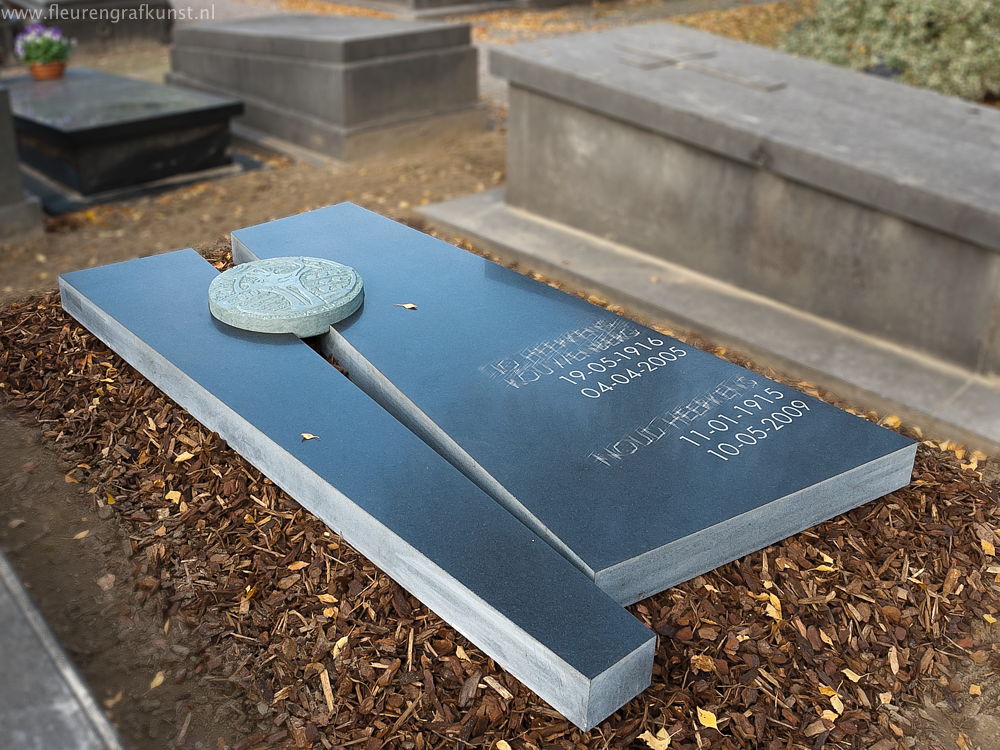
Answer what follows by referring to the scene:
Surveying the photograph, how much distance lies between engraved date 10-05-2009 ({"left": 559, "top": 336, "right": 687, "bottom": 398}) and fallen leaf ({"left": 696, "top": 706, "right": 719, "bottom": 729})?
134 centimetres

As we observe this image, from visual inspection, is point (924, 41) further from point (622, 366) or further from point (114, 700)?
point (114, 700)

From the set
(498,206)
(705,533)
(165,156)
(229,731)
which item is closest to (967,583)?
(705,533)

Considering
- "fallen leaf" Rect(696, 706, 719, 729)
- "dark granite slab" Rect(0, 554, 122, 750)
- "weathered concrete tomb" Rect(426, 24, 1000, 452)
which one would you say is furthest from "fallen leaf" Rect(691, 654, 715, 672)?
"weathered concrete tomb" Rect(426, 24, 1000, 452)

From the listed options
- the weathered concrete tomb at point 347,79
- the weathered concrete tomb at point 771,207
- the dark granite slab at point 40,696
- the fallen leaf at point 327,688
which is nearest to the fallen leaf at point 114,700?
the dark granite slab at point 40,696

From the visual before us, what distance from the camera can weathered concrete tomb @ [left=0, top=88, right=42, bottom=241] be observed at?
25.8 ft

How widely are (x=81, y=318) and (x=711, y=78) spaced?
178 inches

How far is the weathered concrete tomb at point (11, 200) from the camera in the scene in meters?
7.86

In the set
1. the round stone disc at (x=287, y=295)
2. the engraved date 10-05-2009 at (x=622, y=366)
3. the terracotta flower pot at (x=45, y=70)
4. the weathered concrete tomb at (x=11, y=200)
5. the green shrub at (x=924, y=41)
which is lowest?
the weathered concrete tomb at (x=11, y=200)

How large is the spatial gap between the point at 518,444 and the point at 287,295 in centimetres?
143

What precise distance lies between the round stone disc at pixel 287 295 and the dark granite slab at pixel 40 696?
5.88 feet

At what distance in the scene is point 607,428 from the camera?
3814 millimetres

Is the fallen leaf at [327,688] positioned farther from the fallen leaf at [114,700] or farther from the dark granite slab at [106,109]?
the dark granite slab at [106,109]

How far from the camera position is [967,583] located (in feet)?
12.3

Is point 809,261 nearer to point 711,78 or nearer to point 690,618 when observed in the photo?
point 711,78
